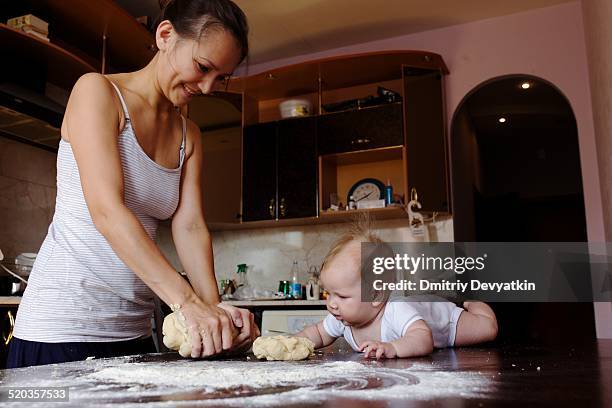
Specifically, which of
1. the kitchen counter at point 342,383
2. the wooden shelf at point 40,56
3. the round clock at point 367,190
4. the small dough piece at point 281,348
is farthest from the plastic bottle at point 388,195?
the kitchen counter at point 342,383

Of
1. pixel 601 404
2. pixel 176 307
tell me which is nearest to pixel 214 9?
pixel 176 307

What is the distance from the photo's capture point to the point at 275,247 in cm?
385

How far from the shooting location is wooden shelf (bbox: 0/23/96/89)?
8.29 feet

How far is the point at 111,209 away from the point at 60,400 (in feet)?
1.55

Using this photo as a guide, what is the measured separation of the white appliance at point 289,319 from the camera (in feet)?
9.98

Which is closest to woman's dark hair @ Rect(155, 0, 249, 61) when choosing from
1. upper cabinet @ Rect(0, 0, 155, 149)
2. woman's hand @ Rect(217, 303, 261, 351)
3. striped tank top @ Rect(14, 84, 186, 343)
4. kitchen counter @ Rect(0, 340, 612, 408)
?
striped tank top @ Rect(14, 84, 186, 343)

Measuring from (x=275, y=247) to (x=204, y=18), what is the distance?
287cm

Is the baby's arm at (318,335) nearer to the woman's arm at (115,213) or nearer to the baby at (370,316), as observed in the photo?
the baby at (370,316)

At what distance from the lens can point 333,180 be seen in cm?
368

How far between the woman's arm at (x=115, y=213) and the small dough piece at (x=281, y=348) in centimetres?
9

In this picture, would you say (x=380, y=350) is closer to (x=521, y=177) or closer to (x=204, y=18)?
(x=204, y=18)

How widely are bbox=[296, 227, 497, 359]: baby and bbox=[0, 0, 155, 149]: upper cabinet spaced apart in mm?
1823

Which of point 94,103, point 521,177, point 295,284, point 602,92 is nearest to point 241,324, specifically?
point 94,103

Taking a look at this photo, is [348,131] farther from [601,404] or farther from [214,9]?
[601,404]
